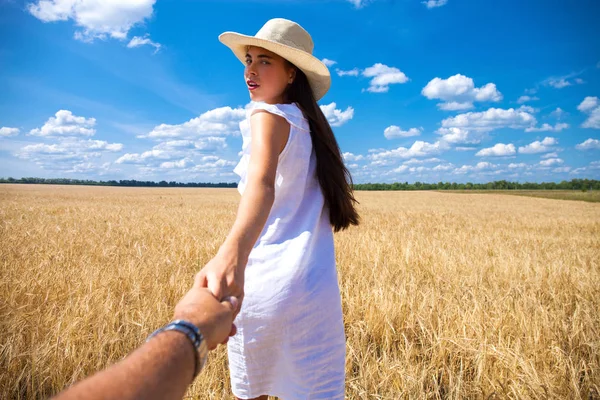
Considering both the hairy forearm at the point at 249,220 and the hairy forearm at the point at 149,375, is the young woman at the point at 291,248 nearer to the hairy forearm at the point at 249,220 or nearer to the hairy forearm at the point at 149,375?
the hairy forearm at the point at 249,220

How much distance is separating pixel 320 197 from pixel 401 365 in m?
1.48

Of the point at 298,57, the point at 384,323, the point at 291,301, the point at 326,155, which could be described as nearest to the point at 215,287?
the point at 291,301

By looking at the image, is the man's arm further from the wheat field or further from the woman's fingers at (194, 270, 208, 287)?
the wheat field

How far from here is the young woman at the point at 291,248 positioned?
46.9 inches

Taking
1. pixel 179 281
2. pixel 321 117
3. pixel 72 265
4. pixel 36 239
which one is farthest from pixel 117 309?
pixel 36 239

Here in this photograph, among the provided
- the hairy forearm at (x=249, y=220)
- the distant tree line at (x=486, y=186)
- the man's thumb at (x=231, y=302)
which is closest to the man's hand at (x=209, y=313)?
the man's thumb at (x=231, y=302)

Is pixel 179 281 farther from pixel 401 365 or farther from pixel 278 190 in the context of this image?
A: pixel 278 190

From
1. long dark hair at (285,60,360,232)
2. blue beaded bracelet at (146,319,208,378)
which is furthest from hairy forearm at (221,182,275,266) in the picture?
long dark hair at (285,60,360,232)

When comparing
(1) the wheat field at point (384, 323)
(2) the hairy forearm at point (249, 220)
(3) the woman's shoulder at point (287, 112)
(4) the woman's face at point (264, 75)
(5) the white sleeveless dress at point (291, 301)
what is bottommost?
(1) the wheat field at point (384, 323)

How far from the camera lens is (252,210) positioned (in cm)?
83

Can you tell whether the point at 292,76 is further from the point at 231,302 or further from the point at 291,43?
the point at 231,302

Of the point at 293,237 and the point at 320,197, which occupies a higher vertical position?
the point at 320,197

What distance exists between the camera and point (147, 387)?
420mm

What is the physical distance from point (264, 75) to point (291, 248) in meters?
0.63
